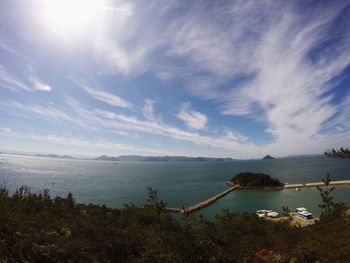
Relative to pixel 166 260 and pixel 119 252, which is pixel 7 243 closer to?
pixel 119 252

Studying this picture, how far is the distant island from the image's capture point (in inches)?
3314

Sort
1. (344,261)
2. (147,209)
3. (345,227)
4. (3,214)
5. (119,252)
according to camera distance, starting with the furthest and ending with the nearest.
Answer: (147,209) < (345,227) < (3,214) < (119,252) < (344,261)

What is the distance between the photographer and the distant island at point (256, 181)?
84.2 m

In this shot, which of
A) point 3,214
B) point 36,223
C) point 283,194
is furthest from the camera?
point 283,194

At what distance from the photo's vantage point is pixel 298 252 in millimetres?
8859

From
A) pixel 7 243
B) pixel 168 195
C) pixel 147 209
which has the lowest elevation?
pixel 168 195

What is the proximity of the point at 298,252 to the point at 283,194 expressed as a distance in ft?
223

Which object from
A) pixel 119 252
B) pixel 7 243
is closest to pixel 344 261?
pixel 119 252

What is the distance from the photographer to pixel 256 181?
8550cm

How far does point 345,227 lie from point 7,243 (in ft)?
51.7

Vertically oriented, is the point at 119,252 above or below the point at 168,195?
above

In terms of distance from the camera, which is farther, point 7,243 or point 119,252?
point 119,252

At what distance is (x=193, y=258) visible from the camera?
720 centimetres

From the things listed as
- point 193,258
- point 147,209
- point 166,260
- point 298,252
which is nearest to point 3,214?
point 166,260
